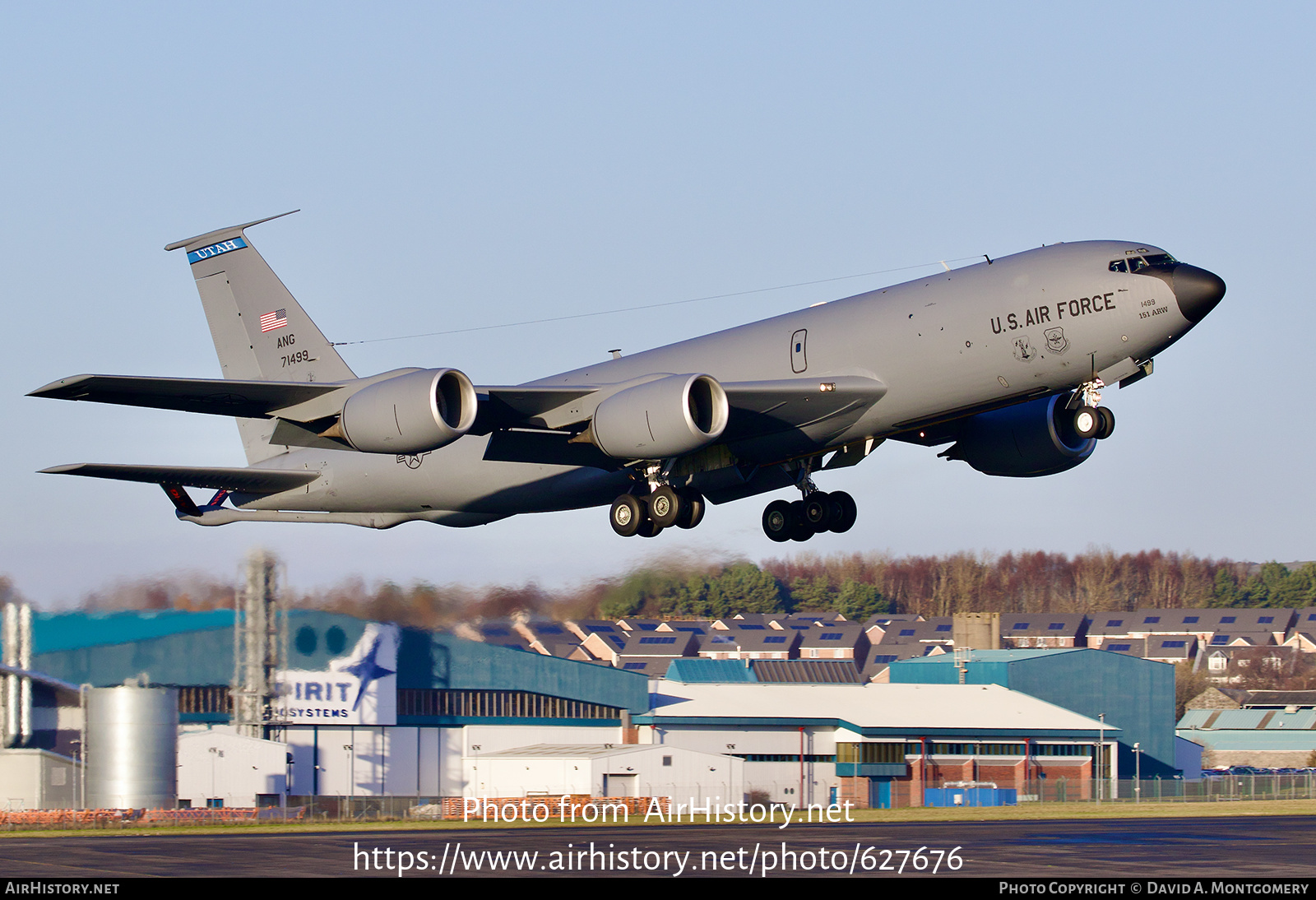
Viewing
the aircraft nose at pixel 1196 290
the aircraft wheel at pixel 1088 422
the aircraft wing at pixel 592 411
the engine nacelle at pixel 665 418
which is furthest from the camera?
the aircraft wing at pixel 592 411

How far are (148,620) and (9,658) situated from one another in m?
4.13

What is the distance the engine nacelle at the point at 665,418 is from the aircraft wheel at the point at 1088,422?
22.7 ft

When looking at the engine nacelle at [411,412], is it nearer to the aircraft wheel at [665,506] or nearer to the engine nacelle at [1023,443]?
the aircraft wheel at [665,506]

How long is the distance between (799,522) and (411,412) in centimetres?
1091

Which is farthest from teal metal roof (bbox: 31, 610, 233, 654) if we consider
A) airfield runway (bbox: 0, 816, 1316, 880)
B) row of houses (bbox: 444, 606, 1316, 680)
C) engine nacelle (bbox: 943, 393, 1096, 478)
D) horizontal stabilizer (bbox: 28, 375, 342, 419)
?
engine nacelle (bbox: 943, 393, 1096, 478)

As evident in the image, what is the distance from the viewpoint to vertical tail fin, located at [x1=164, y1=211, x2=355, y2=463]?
39812 millimetres

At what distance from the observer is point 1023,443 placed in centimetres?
3547

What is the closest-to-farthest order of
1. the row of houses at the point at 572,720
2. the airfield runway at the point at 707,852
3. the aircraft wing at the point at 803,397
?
the airfield runway at the point at 707,852, the aircraft wing at the point at 803,397, the row of houses at the point at 572,720

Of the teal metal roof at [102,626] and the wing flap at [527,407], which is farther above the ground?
the wing flap at [527,407]

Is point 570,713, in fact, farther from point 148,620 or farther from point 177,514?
point 177,514

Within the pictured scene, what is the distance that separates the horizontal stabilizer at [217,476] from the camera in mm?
34656

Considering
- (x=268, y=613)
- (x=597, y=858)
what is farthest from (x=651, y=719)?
(x=597, y=858)

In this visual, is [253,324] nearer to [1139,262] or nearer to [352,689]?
[352,689]

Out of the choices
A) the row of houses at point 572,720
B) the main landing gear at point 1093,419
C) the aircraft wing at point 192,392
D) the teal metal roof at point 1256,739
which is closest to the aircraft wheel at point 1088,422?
the main landing gear at point 1093,419
